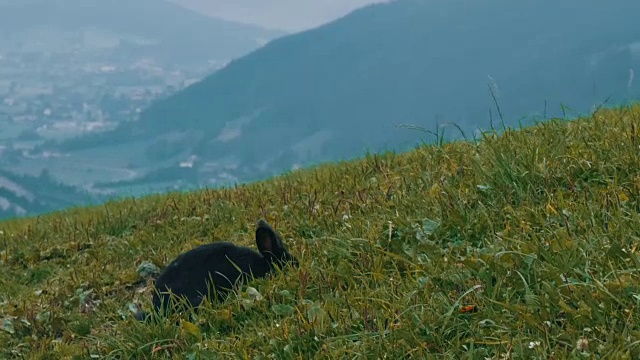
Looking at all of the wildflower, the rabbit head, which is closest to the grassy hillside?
the wildflower

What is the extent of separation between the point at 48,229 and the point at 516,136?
7781mm

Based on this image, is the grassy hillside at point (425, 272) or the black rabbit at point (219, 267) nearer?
the grassy hillside at point (425, 272)

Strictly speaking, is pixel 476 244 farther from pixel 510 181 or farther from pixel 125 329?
pixel 125 329

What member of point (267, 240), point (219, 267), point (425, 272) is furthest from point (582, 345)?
point (219, 267)

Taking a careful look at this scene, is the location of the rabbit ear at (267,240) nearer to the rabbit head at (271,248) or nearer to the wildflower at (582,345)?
the rabbit head at (271,248)

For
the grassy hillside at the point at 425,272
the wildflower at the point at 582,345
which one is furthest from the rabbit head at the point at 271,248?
the wildflower at the point at 582,345

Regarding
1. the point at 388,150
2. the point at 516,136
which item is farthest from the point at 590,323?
the point at 388,150

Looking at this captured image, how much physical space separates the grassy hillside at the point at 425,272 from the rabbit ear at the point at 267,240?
297 millimetres

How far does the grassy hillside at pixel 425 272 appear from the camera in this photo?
419cm

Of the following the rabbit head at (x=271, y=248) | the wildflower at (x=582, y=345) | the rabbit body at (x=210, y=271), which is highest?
the rabbit head at (x=271, y=248)

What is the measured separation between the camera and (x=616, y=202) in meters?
5.36

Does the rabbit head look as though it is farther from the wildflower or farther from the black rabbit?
the wildflower

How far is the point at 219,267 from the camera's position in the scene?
6.17 meters

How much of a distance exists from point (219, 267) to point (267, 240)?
0.44 m
